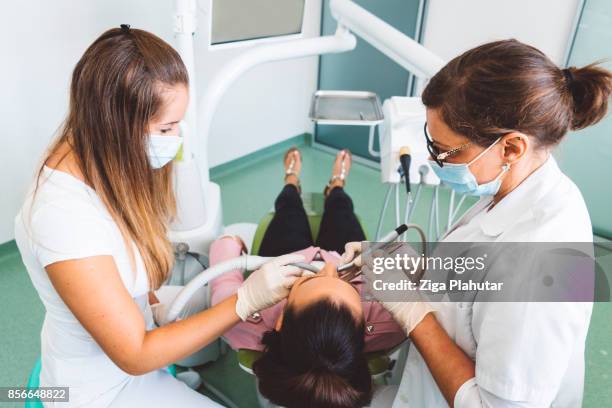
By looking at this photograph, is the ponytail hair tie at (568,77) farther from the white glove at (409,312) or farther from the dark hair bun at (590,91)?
the white glove at (409,312)

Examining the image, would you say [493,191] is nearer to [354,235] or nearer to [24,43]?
[354,235]

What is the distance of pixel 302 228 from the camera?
1.81 meters

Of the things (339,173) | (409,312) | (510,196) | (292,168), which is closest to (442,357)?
(409,312)

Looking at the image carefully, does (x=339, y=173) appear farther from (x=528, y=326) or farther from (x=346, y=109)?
(x=528, y=326)

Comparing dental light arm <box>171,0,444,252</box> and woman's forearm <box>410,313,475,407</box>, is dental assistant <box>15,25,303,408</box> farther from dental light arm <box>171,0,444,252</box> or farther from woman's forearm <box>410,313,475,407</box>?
dental light arm <box>171,0,444,252</box>

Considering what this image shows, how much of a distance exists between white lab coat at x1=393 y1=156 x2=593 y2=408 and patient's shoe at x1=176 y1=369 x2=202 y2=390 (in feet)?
3.06

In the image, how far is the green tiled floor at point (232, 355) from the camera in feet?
5.59

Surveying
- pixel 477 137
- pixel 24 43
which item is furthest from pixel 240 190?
pixel 477 137

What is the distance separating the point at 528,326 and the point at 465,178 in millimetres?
333

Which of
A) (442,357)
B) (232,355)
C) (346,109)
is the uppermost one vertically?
(346,109)

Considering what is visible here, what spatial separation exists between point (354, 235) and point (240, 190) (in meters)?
1.48

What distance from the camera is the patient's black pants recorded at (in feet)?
5.65

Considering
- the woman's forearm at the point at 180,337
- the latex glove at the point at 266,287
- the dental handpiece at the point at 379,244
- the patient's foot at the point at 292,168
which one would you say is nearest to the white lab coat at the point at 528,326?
the dental handpiece at the point at 379,244

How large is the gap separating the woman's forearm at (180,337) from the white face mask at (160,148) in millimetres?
372
